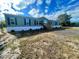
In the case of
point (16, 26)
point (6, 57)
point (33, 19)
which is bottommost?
point (6, 57)

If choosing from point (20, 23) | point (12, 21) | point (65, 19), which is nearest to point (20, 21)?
point (20, 23)

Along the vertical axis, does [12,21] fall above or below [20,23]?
above

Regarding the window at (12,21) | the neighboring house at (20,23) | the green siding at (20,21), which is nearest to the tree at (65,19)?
the neighboring house at (20,23)

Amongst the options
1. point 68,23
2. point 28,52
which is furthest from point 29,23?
point 68,23

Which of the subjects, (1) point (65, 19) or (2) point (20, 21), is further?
(1) point (65, 19)

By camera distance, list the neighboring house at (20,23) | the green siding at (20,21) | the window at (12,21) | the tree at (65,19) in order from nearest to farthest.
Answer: the neighboring house at (20,23) → the window at (12,21) → the green siding at (20,21) → the tree at (65,19)

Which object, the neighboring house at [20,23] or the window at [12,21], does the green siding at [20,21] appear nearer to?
the neighboring house at [20,23]

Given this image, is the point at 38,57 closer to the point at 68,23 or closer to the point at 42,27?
the point at 42,27

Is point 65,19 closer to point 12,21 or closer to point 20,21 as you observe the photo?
point 20,21

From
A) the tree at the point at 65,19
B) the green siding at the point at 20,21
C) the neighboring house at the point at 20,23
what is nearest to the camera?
the neighboring house at the point at 20,23

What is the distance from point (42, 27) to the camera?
23906 millimetres

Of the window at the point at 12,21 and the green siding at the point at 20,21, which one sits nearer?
the window at the point at 12,21

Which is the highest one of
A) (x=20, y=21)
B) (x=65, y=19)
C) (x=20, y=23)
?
(x=65, y=19)

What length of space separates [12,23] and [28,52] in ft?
35.0
